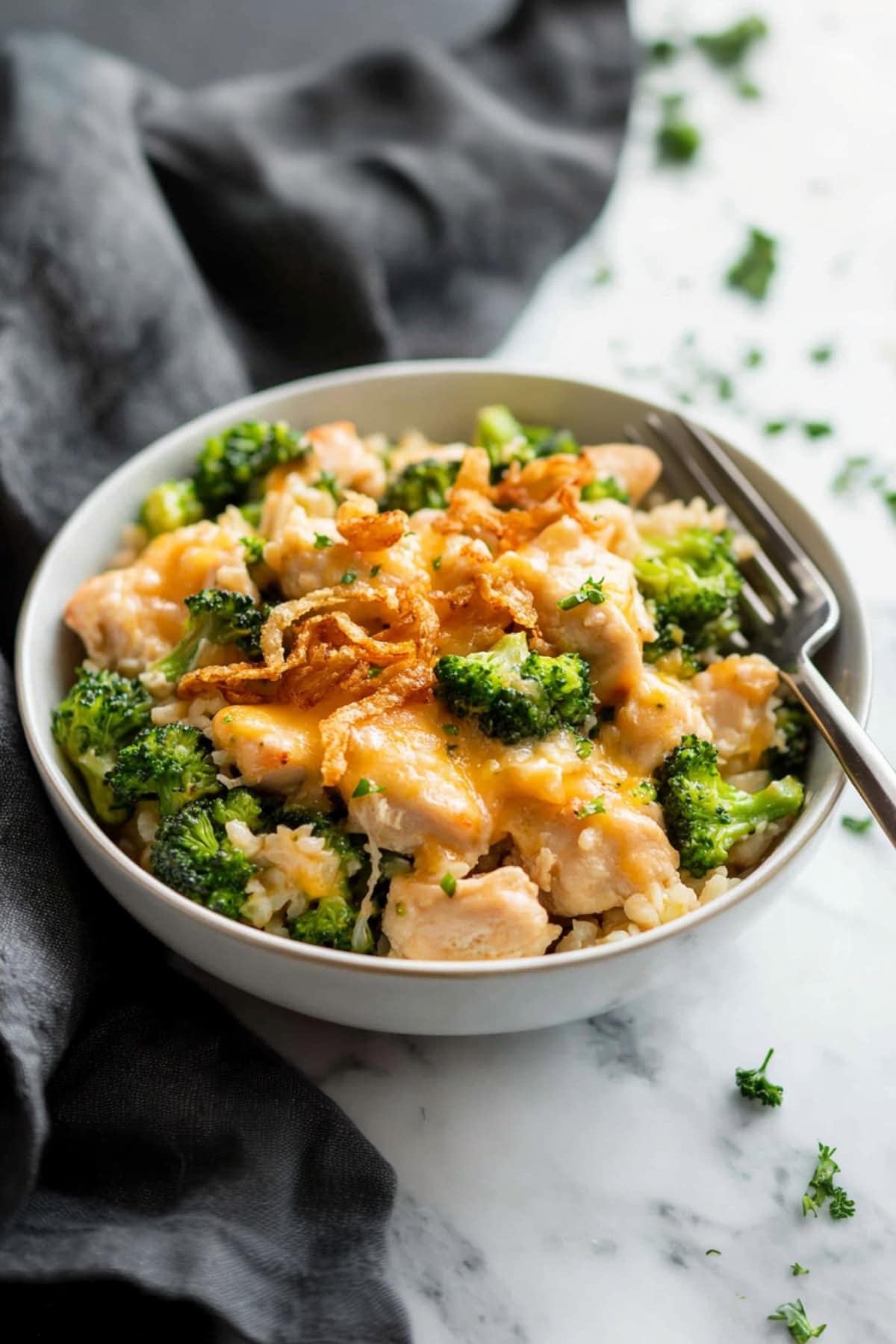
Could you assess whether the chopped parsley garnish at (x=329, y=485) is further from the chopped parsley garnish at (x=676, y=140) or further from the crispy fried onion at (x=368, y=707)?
the chopped parsley garnish at (x=676, y=140)

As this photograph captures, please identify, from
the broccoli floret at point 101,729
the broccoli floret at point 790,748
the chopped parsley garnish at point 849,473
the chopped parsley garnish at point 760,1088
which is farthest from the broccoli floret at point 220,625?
the chopped parsley garnish at point 849,473

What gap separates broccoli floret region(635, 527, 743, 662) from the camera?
146 inches

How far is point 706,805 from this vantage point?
3.28m

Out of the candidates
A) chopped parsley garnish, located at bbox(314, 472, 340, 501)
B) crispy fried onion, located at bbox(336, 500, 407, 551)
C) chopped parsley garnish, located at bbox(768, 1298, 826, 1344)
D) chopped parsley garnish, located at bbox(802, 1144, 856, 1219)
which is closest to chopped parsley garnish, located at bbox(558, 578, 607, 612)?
crispy fried onion, located at bbox(336, 500, 407, 551)

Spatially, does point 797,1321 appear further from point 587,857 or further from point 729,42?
point 729,42

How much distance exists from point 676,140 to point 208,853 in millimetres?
4686

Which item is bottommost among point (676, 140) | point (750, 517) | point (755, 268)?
point (750, 517)

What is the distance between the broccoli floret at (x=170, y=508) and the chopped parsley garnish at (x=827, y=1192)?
2.56m

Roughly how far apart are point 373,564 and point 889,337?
10.5ft

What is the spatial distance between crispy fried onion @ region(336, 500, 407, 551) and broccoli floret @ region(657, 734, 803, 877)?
36.3 inches

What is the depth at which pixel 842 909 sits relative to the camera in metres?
3.81

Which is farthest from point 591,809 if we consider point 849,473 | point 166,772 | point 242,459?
point 849,473

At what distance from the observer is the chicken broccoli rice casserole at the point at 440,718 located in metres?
3.12

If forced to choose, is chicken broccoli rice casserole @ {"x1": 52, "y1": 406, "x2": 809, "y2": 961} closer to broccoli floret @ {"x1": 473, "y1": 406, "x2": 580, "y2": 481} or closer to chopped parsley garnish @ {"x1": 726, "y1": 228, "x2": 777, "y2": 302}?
broccoli floret @ {"x1": 473, "y1": 406, "x2": 580, "y2": 481}
